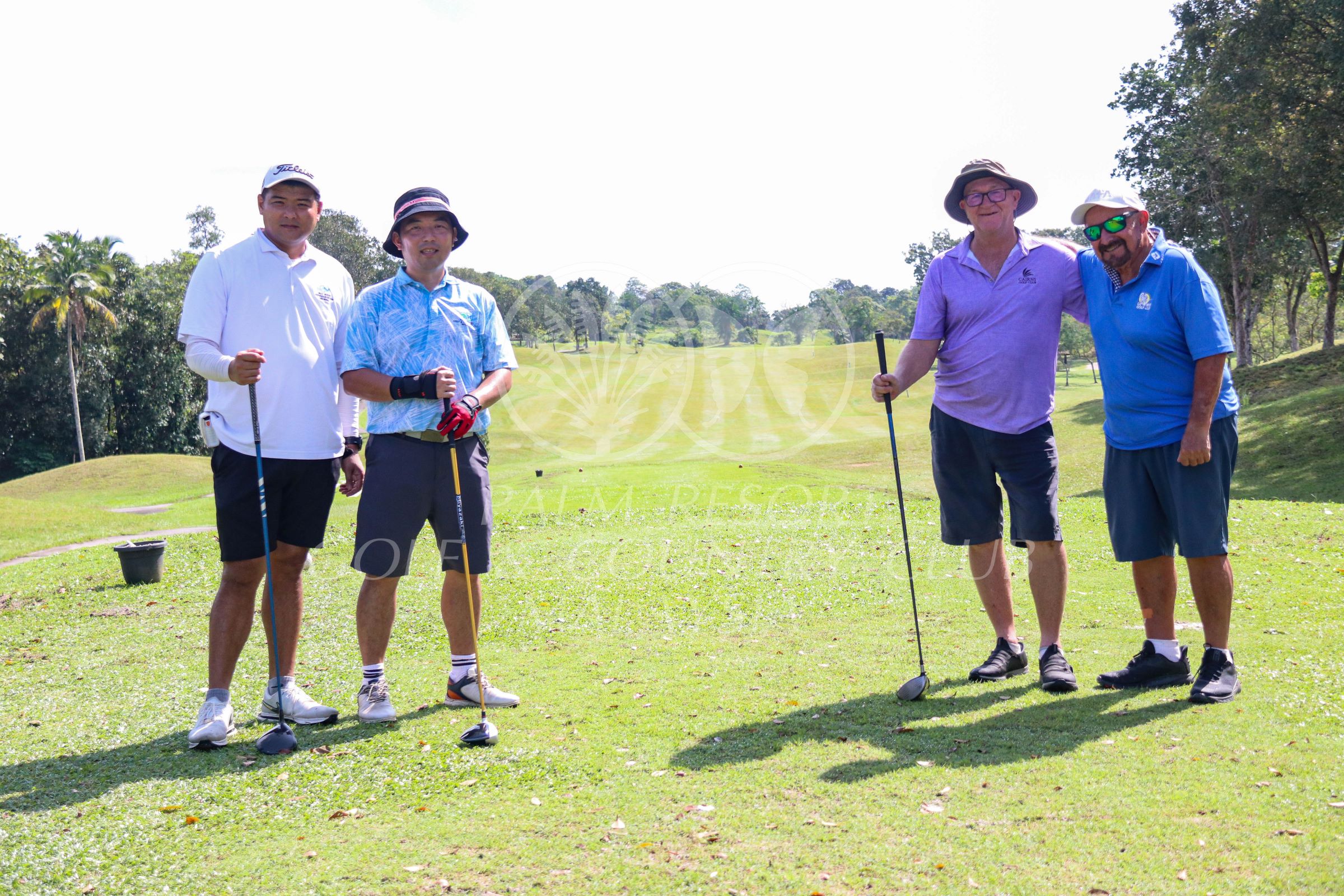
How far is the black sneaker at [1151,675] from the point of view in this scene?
5238 mm

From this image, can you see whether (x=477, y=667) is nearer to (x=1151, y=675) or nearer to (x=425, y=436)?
(x=425, y=436)

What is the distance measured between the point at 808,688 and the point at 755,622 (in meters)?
2.30

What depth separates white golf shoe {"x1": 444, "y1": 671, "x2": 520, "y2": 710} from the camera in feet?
17.6

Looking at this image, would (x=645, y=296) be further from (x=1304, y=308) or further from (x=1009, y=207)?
(x=1304, y=308)

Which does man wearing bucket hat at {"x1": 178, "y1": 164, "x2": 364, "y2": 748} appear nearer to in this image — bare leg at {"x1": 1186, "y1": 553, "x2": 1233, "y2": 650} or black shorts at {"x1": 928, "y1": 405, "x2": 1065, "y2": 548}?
black shorts at {"x1": 928, "y1": 405, "x2": 1065, "y2": 548}

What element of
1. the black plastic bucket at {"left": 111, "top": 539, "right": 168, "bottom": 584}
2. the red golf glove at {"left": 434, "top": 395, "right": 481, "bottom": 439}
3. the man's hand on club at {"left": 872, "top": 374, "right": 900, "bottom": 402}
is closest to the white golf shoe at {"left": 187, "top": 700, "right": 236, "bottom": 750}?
the red golf glove at {"left": 434, "top": 395, "right": 481, "bottom": 439}

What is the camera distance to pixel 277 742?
184 inches

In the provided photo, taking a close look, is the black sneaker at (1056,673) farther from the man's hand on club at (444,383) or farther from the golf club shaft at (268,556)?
the golf club shaft at (268,556)

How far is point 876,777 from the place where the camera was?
13.2ft

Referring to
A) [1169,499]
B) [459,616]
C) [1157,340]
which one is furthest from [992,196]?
[459,616]

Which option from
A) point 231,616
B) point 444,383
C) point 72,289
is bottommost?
point 231,616

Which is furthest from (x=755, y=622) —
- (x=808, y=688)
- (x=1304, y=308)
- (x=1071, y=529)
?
(x=1304, y=308)

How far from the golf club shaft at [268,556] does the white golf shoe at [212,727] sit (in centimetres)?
24

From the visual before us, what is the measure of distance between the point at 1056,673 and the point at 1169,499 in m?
1.08
